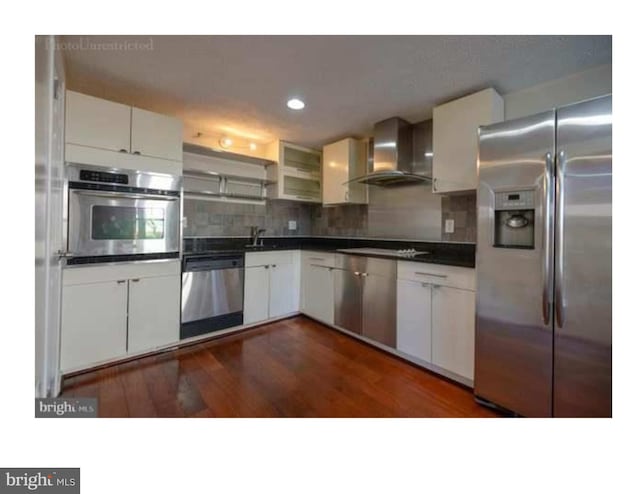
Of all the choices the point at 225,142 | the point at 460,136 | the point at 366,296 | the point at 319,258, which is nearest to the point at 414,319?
the point at 366,296

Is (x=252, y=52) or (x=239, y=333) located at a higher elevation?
(x=252, y=52)

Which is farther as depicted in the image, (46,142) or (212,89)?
(212,89)

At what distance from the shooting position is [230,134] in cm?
290

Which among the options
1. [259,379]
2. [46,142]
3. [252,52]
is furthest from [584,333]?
[46,142]

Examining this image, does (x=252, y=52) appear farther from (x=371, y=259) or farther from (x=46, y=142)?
(x=371, y=259)

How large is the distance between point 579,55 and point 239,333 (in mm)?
3197

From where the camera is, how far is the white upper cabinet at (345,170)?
9.74 feet

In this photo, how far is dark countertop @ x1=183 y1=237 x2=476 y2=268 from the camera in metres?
2.05

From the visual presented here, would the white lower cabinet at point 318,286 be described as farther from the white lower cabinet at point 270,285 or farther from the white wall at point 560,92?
the white wall at point 560,92

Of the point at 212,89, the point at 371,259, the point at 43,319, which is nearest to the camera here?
the point at 43,319

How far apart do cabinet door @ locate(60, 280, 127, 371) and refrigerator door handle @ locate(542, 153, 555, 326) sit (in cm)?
262

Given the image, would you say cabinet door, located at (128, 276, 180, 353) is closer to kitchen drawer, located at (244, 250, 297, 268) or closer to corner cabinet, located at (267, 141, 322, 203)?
kitchen drawer, located at (244, 250, 297, 268)
